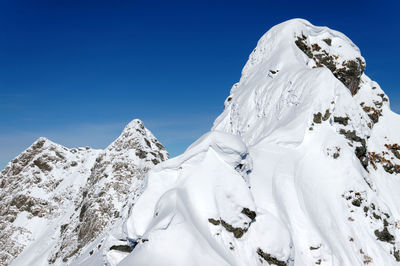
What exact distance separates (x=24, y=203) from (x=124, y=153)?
29.7 metres

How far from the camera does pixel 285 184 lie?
85.9 ft

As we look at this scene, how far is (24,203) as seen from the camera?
227ft

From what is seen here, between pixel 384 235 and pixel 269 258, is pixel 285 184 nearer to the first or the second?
pixel 384 235

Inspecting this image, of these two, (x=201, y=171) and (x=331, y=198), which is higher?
(x=331, y=198)

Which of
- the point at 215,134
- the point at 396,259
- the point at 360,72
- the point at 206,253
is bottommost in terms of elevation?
the point at 206,253

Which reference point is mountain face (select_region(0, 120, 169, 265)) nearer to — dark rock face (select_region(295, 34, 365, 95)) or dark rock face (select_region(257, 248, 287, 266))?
dark rock face (select_region(257, 248, 287, 266))

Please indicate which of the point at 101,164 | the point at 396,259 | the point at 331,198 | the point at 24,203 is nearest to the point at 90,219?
the point at 101,164

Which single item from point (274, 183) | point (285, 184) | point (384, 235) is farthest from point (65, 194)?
point (384, 235)

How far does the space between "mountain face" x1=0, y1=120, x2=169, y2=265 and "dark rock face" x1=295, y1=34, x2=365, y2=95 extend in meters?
31.7

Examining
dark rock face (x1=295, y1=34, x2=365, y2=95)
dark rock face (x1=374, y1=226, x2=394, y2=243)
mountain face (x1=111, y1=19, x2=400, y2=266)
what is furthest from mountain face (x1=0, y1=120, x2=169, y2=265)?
dark rock face (x1=295, y1=34, x2=365, y2=95)

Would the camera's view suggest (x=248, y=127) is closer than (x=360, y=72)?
Yes

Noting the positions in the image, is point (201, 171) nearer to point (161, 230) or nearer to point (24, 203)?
point (161, 230)

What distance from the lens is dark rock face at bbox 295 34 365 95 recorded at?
4194 cm

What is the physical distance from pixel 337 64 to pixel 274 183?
24.5 m
